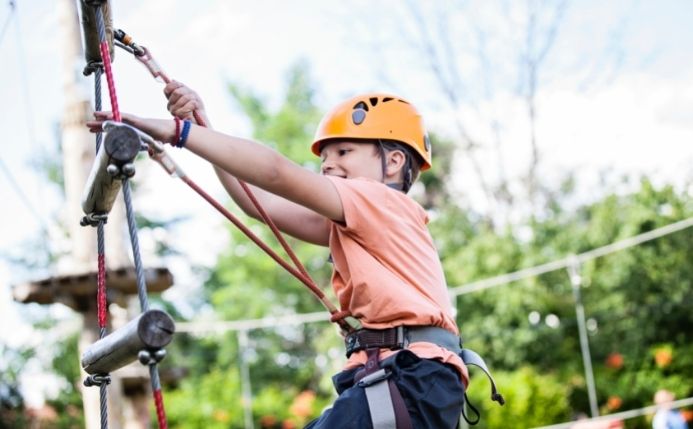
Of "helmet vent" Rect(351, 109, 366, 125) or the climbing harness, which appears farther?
"helmet vent" Rect(351, 109, 366, 125)

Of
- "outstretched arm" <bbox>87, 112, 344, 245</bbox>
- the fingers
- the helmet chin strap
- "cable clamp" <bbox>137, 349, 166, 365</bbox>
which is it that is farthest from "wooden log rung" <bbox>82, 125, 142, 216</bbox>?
the helmet chin strap

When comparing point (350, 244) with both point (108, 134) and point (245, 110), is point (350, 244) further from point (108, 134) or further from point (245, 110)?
point (245, 110)

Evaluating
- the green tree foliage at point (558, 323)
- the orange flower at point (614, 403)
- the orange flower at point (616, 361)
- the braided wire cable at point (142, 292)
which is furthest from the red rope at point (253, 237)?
the orange flower at point (616, 361)

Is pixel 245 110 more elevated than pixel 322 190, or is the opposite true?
pixel 245 110

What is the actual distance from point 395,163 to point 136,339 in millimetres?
1204

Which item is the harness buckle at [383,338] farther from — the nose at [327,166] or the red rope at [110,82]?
the red rope at [110,82]

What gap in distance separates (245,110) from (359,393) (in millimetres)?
21801

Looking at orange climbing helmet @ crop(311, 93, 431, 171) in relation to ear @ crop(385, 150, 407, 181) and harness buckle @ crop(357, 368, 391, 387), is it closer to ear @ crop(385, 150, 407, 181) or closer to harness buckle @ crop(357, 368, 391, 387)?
ear @ crop(385, 150, 407, 181)

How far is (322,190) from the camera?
98.8 inches

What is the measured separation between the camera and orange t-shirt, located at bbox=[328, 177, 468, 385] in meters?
2.61

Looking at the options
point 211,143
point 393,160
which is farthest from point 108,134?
point 393,160

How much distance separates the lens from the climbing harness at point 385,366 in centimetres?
245

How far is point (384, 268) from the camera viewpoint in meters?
2.65

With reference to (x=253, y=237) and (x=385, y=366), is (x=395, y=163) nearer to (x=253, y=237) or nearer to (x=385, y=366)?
(x=253, y=237)
